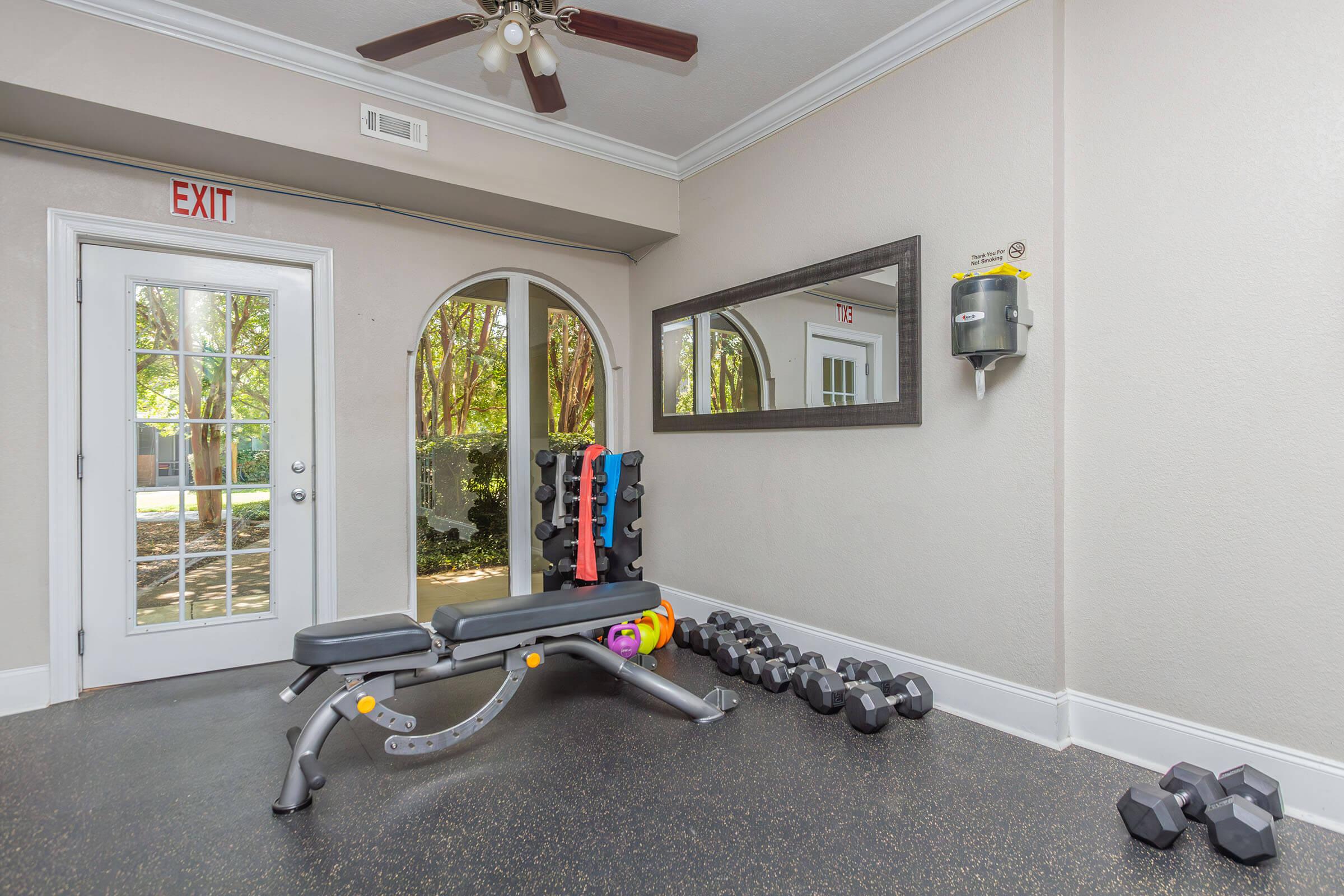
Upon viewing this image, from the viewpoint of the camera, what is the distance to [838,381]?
3119mm

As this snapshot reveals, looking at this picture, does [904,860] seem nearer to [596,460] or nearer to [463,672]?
[463,672]

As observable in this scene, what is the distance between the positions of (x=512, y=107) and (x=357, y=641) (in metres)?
2.75

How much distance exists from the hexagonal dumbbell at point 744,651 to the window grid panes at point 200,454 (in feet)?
7.45

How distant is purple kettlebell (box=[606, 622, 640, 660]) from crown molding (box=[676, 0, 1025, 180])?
266 centimetres

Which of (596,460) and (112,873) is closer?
(112,873)

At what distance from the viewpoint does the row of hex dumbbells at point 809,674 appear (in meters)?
2.48

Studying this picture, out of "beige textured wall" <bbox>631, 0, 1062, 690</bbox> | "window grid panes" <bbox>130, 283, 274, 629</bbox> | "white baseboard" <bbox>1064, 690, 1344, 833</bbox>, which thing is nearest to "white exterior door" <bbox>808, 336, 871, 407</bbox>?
"beige textured wall" <bbox>631, 0, 1062, 690</bbox>

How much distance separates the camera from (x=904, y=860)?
66.7 inches

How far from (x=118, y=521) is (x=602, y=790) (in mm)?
2577

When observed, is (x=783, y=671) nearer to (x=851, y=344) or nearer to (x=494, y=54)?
(x=851, y=344)

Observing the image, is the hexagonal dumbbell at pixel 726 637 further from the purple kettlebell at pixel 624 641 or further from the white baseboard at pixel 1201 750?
the white baseboard at pixel 1201 750

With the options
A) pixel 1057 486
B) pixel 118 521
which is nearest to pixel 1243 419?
pixel 1057 486

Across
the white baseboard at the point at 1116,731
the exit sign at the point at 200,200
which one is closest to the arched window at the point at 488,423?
the exit sign at the point at 200,200

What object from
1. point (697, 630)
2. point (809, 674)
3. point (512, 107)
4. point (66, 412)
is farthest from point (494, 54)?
point (697, 630)
